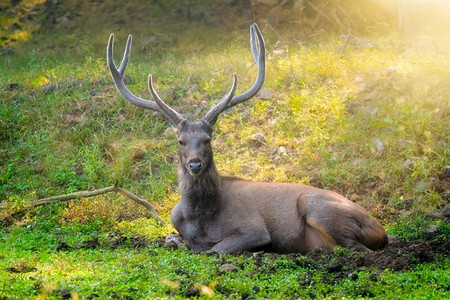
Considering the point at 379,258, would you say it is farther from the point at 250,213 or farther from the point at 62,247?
the point at 62,247

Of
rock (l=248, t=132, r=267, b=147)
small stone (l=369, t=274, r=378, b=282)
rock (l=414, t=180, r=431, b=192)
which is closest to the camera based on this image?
small stone (l=369, t=274, r=378, b=282)

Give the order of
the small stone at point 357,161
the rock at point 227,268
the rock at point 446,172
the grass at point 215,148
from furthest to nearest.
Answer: the small stone at point 357,161 < the rock at point 446,172 < the rock at point 227,268 < the grass at point 215,148

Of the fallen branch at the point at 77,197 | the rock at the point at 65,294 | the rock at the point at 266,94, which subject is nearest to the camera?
the rock at the point at 65,294

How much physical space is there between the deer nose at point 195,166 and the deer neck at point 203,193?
1.12 feet

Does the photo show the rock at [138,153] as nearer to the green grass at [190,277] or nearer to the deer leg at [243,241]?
the green grass at [190,277]

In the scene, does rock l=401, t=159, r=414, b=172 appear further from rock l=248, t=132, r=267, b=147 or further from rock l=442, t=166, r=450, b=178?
rock l=248, t=132, r=267, b=147

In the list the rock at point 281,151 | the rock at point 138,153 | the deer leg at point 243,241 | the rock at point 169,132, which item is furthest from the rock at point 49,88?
the deer leg at point 243,241

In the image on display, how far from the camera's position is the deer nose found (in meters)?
7.95

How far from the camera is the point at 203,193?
837 cm

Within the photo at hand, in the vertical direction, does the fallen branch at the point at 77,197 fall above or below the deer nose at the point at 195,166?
below

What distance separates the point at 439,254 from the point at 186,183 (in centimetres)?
306

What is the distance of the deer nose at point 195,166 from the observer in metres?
7.95

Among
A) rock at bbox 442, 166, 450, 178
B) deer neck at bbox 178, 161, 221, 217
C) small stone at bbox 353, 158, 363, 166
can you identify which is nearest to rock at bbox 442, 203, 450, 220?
rock at bbox 442, 166, 450, 178

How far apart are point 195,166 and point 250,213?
877 millimetres
